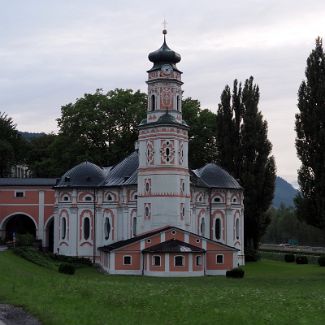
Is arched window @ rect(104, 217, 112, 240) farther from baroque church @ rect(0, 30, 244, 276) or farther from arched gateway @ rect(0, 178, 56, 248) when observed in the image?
arched gateway @ rect(0, 178, 56, 248)

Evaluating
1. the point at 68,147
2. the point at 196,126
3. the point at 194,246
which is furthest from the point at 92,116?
the point at 194,246

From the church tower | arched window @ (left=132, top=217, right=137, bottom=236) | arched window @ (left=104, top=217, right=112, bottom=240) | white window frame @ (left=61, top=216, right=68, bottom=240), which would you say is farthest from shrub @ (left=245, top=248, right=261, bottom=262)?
white window frame @ (left=61, top=216, right=68, bottom=240)

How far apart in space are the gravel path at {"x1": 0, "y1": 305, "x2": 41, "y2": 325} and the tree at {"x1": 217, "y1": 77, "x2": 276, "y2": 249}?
42.0m

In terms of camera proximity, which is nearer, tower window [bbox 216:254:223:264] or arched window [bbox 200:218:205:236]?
tower window [bbox 216:254:223:264]

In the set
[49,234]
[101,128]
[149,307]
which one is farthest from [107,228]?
[149,307]

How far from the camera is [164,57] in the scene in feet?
162

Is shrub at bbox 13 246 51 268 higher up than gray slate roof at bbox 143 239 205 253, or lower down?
lower down

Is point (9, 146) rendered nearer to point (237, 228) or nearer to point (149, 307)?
point (237, 228)

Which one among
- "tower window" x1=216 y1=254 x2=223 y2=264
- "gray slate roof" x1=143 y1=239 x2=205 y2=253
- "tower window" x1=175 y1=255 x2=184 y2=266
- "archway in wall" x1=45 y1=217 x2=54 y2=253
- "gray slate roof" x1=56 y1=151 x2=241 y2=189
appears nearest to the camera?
"gray slate roof" x1=143 y1=239 x2=205 y2=253

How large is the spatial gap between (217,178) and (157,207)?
10.6 m

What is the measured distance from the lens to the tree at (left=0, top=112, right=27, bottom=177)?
75375 millimetres

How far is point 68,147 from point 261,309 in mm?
52349

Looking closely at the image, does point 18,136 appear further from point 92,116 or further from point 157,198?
point 157,198

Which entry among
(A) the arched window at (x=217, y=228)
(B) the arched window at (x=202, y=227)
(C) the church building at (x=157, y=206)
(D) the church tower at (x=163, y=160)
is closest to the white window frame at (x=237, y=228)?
(C) the church building at (x=157, y=206)
